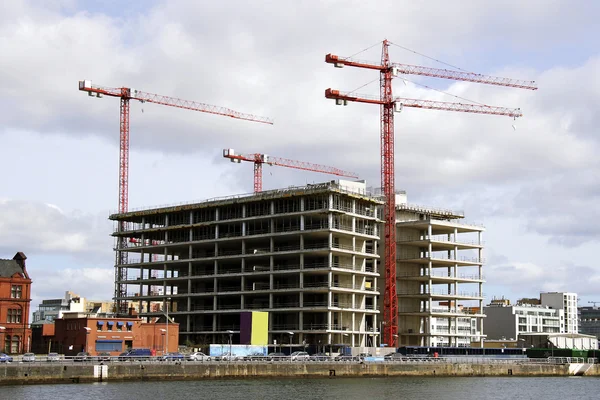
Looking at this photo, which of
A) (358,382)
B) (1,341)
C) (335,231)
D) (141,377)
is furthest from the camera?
(335,231)

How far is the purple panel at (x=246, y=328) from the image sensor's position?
166 meters

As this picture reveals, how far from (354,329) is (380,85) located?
50693 mm

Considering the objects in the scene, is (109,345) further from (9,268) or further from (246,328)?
(246,328)

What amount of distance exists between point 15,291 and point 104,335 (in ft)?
60.5

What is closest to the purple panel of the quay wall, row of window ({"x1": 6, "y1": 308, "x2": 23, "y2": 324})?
the quay wall

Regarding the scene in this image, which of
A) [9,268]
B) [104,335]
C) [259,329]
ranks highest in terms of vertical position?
[9,268]

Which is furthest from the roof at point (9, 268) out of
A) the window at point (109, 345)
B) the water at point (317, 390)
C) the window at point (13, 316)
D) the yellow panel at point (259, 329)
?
the water at point (317, 390)

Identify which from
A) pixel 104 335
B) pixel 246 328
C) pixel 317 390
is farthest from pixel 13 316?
pixel 317 390

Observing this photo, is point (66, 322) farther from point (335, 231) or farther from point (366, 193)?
point (366, 193)

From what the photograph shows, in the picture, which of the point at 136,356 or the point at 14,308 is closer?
the point at 136,356

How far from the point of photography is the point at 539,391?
120 metres

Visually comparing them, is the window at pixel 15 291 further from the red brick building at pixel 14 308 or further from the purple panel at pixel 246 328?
the purple panel at pixel 246 328

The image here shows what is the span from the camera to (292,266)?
595 feet

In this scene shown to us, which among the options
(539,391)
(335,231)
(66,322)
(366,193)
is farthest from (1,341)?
(539,391)
